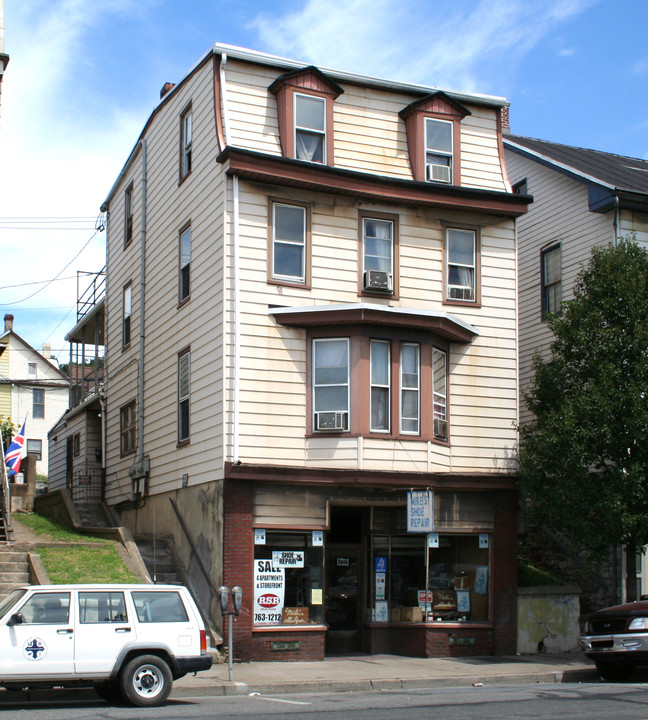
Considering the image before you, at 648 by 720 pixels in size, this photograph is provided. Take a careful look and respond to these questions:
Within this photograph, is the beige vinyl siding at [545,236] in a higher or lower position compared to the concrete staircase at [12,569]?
higher

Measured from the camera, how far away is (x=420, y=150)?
2216 cm

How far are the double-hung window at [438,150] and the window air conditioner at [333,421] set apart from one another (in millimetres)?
5902

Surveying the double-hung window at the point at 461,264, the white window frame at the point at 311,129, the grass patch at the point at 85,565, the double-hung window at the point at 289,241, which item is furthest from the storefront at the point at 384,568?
the white window frame at the point at 311,129

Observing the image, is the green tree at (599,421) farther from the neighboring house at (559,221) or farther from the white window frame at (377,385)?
the neighboring house at (559,221)

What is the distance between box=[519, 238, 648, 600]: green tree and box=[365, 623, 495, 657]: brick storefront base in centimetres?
279

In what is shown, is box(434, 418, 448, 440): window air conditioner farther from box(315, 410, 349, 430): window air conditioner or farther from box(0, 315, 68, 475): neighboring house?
box(0, 315, 68, 475): neighboring house

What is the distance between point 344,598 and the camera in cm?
2116

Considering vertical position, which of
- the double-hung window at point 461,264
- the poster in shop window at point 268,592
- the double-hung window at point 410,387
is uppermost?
the double-hung window at point 461,264

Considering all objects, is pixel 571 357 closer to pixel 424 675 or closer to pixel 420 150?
pixel 420 150

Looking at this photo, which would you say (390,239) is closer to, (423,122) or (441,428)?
(423,122)

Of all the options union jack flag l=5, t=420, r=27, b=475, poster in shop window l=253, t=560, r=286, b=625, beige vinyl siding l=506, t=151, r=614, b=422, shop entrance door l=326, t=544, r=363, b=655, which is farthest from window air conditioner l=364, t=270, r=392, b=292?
union jack flag l=5, t=420, r=27, b=475

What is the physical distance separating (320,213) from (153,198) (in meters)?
6.45

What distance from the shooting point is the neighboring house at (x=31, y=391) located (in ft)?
210

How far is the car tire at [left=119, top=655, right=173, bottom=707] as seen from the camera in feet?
43.0
